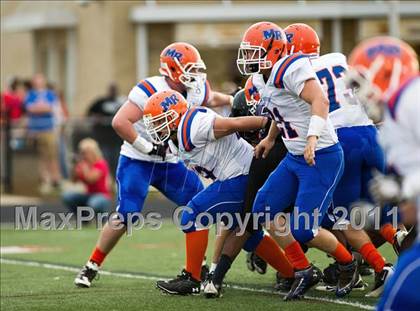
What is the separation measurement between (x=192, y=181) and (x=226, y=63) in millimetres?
12497

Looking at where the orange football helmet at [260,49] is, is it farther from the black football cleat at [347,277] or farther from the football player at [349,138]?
the black football cleat at [347,277]

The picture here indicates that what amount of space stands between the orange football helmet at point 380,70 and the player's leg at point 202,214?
2.63 m

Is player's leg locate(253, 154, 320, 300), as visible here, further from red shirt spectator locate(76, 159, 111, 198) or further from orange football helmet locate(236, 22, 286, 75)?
red shirt spectator locate(76, 159, 111, 198)

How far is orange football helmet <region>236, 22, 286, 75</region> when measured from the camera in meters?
6.64

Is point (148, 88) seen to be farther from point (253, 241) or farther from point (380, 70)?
point (380, 70)

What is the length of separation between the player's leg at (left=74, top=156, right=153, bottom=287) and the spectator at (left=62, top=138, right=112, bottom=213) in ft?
18.4

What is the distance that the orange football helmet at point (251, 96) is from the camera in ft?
23.5

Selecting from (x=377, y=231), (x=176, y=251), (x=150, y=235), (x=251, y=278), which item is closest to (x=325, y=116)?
(x=377, y=231)

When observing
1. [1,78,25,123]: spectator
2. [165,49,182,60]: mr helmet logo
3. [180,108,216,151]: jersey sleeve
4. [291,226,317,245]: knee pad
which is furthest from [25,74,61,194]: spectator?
[291,226,317,245]: knee pad

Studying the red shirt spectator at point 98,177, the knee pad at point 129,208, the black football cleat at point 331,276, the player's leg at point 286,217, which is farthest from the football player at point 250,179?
the red shirt spectator at point 98,177

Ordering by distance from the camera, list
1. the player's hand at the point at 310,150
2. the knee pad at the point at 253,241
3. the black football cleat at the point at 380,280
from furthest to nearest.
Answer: the knee pad at the point at 253,241, the black football cleat at the point at 380,280, the player's hand at the point at 310,150

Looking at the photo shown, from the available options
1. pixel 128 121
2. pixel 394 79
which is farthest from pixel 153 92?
pixel 394 79

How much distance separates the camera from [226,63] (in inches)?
805

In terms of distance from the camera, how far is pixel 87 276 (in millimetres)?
8008
